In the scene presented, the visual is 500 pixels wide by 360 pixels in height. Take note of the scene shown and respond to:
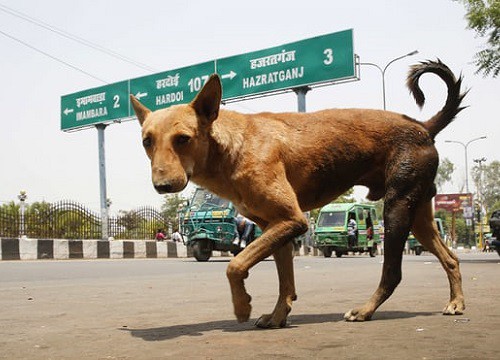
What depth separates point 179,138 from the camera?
421cm

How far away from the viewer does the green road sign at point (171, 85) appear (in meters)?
28.2

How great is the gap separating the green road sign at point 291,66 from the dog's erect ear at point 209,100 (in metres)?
19.4

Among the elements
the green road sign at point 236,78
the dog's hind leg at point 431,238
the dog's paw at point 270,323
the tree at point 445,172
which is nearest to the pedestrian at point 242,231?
the green road sign at point 236,78

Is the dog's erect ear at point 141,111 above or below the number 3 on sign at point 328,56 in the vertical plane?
below

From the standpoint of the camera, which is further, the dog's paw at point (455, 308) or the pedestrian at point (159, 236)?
the pedestrian at point (159, 236)

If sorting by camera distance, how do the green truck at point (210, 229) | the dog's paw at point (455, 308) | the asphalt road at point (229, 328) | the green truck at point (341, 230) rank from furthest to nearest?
the green truck at point (341, 230) → the green truck at point (210, 229) → the dog's paw at point (455, 308) → the asphalt road at point (229, 328)

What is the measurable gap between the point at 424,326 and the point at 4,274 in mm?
9631

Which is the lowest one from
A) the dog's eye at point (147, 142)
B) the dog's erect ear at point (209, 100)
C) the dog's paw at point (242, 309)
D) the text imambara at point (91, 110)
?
the dog's paw at point (242, 309)

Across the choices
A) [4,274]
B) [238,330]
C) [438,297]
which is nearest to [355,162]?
[238,330]

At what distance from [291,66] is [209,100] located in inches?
831

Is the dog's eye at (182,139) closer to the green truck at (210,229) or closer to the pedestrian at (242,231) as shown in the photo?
the green truck at (210,229)

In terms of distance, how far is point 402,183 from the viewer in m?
5.03

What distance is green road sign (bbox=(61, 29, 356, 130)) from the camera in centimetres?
2380

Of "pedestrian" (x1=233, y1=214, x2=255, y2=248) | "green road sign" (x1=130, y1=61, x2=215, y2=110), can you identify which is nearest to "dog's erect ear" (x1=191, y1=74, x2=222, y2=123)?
"pedestrian" (x1=233, y1=214, x2=255, y2=248)
